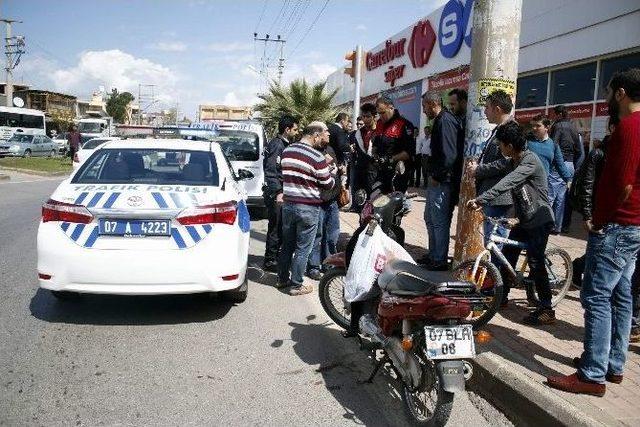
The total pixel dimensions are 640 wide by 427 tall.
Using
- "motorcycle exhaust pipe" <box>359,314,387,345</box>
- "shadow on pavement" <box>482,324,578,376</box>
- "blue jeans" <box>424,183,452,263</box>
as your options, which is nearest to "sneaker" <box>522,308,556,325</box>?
"shadow on pavement" <box>482,324,578,376</box>

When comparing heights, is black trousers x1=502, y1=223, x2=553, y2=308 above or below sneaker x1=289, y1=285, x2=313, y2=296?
above

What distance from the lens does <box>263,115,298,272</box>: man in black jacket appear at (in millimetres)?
7047

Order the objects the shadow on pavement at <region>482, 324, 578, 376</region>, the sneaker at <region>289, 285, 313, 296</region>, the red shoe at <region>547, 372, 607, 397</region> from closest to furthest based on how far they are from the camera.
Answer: the red shoe at <region>547, 372, 607, 397</region> < the shadow on pavement at <region>482, 324, 578, 376</region> < the sneaker at <region>289, 285, 313, 296</region>

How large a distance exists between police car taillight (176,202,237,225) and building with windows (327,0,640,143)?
15.7ft

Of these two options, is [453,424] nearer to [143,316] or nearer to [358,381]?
[358,381]

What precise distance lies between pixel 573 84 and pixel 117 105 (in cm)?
8529

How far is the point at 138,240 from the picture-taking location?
457cm

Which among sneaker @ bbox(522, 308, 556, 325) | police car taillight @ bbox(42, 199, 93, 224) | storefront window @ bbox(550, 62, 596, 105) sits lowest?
sneaker @ bbox(522, 308, 556, 325)

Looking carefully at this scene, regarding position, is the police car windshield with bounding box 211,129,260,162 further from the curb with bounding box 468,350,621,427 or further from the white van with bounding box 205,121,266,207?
the curb with bounding box 468,350,621,427

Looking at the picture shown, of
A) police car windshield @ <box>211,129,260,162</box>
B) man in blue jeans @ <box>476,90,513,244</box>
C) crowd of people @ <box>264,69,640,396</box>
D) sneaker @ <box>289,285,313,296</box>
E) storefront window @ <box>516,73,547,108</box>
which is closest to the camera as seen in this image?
crowd of people @ <box>264,69,640,396</box>

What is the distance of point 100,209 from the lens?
458cm

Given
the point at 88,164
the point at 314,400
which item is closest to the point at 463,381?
the point at 314,400

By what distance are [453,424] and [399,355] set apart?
1.70 feet

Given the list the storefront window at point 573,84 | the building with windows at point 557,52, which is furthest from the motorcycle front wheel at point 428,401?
the storefront window at point 573,84
